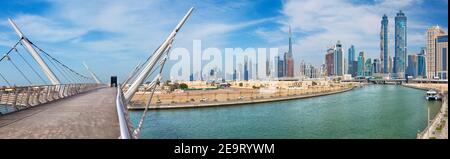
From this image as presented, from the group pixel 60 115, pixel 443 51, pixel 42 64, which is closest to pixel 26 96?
pixel 60 115

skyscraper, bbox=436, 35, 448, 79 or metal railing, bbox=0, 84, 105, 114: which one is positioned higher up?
skyscraper, bbox=436, 35, 448, 79

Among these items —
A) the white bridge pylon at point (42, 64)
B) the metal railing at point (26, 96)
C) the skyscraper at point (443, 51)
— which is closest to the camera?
the skyscraper at point (443, 51)

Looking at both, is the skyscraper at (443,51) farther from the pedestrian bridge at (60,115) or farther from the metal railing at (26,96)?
the metal railing at (26,96)

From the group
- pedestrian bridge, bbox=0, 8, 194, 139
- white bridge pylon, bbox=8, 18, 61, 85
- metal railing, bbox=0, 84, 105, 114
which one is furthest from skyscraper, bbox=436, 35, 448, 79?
white bridge pylon, bbox=8, 18, 61, 85

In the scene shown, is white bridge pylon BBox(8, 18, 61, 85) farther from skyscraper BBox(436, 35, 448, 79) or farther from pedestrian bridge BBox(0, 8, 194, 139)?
skyscraper BBox(436, 35, 448, 79)

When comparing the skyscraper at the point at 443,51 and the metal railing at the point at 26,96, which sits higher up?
the skyscraper at the point at 443,51

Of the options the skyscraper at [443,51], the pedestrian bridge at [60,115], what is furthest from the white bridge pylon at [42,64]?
the skyscraper at [443,51]

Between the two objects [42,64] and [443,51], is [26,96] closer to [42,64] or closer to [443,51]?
[443,51]

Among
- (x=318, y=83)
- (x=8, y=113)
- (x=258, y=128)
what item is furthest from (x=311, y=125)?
(x=318, y=83)

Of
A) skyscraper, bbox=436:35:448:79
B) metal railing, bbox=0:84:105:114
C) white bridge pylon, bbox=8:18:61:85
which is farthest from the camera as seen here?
white bridge pylon, bbox=8:18:61:85

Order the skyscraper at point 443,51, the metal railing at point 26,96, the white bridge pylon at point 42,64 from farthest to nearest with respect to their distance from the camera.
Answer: the white bridge pylon at point 42,64 < the metal railing at point 26,96 < the skyscraper at point 443,51
